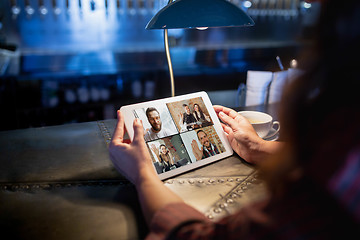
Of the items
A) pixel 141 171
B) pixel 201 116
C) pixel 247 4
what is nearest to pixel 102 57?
pixel 247 4

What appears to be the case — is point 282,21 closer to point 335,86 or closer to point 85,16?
point 85,16

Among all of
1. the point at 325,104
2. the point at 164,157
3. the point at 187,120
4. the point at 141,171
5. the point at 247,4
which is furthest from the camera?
the point at 247,4

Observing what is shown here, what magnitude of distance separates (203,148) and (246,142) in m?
0.13

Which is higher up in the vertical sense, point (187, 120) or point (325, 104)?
point (325, 104)

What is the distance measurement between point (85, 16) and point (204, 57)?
1409 millimetres

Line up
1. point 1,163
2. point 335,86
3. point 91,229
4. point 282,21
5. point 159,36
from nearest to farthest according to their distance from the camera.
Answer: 1. point 335,86
2. point 91,229
3. point 1,163
4. point 159,36
5. point 282,21

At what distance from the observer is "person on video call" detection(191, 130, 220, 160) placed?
2.80 ft

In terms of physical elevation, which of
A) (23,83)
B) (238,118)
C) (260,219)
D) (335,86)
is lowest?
(23,83)

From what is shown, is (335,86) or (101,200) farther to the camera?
(101,200)

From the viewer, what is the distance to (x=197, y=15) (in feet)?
2.70

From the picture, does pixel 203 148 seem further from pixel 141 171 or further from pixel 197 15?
pixel 197 15

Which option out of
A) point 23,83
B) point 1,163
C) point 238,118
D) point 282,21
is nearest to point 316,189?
point 238,118

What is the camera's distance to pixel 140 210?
637 millimetres

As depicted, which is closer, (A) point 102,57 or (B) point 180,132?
(B) point 180,132
